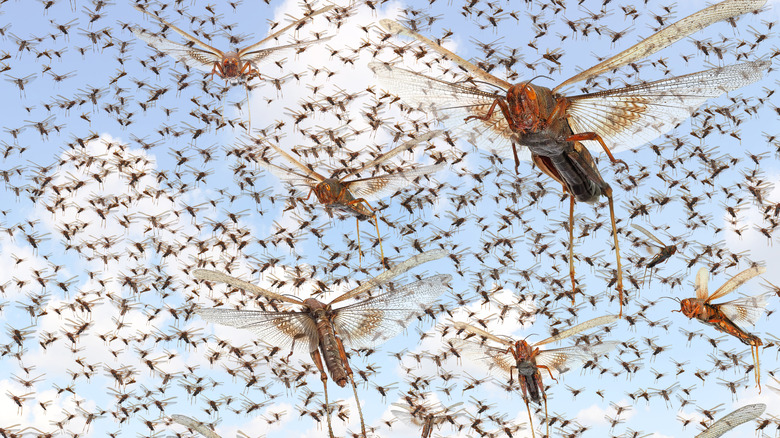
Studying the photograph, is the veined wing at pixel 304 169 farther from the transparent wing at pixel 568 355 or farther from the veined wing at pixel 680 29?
the veined wing at pixel 680 29

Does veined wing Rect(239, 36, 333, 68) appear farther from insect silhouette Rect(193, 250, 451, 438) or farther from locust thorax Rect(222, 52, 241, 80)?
insect silhouette Rect(193, 250, 451, 438)

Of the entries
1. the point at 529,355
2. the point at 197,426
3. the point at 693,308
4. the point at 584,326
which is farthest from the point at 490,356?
the point at 197,426

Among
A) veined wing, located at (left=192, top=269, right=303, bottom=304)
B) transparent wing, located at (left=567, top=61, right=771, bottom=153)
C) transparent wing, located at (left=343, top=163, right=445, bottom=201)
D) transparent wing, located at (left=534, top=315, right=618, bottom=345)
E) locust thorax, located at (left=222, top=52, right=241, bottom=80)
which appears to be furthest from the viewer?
locust thorax, located at (left=222, top=52, right=241, bottom=80)

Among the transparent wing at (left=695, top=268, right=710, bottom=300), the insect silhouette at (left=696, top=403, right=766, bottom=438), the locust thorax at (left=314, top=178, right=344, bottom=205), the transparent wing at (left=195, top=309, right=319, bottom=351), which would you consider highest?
the locust thorax at (left=314, top=178, right=344, bottom=205)

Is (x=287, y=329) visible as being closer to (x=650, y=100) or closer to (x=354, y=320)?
(x=354, y=320)

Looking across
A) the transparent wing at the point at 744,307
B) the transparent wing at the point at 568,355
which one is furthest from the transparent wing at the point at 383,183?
the transparent wing at the point at 744,307

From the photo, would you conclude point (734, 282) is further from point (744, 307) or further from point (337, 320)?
point (337, 320)

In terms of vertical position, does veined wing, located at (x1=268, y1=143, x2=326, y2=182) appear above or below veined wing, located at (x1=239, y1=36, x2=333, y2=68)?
below

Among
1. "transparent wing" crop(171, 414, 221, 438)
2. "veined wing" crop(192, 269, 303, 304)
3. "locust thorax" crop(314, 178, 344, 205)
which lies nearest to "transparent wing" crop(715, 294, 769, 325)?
"locust thorax" crop(314, 178, 344, 205)
